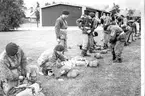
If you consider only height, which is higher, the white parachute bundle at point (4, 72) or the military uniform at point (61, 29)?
the military uniform at point (61, 29)

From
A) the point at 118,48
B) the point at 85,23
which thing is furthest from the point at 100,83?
the point at 85,23

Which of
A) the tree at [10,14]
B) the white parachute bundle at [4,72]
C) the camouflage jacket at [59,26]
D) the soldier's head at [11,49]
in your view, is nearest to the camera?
the soldier's head at [11,49]

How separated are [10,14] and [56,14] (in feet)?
22.5

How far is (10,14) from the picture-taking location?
1142 inches

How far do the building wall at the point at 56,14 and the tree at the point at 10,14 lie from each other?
4.08m

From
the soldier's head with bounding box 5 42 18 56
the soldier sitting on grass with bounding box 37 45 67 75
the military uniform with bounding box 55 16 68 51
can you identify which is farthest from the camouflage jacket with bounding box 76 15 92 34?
the soldier's head with bounding box 5 42 18 56

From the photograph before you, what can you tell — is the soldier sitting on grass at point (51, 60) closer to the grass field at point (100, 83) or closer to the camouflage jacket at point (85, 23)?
the grass field at point (100, 83)

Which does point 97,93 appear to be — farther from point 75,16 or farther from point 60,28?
point 75,16

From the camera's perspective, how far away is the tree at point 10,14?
28703mm

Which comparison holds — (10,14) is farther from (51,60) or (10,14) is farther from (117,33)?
(51,60)

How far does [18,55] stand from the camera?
13.5 feet

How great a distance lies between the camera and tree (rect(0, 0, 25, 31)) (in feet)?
94.2

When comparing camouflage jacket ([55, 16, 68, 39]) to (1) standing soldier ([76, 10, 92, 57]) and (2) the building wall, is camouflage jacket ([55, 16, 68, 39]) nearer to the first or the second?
(1) standing soldier ([76, 10, 92, 57])

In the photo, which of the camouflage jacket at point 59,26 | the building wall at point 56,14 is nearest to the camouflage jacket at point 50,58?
the camouflage jacket at point 59,26
